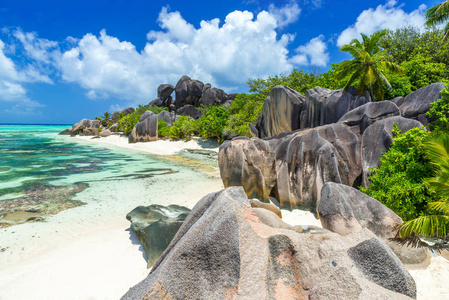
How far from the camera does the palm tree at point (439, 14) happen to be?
13.4m

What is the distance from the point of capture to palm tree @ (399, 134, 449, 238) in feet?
14.5

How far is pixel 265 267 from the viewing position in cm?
257

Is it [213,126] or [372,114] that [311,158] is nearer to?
[372,114]

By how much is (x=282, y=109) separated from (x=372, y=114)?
9.14m

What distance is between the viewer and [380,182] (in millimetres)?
5938

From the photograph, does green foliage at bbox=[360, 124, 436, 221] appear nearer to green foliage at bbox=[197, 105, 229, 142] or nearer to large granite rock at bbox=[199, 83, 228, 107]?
green foliage at bbox=[197, 105, 229, 142]

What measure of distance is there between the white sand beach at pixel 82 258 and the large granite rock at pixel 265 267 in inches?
74.6

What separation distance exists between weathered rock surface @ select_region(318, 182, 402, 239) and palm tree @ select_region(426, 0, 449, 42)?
15.4 m

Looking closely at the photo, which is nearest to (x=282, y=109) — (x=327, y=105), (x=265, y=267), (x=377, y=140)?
(x=327, y=105)

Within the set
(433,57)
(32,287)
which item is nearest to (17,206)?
(32,287)

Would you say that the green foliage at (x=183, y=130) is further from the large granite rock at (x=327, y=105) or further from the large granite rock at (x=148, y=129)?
the large granite rock at (x=327, y=105)

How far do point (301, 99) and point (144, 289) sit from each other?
16395mm

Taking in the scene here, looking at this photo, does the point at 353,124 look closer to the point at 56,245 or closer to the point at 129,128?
the point at 56,245

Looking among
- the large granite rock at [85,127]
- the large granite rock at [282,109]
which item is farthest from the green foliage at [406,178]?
the large granite rock at [85,127]
